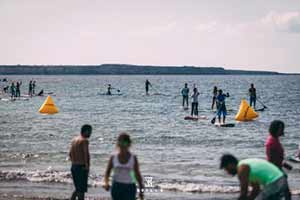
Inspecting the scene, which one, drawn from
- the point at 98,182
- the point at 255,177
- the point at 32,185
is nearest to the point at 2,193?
the point at 32,185

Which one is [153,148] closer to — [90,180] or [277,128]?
[90,180]

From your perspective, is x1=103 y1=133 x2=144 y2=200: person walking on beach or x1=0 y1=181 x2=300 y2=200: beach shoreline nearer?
x1=103 y1=133 x2=144 y2=200: person walking on beach

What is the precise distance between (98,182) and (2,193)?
2.48m

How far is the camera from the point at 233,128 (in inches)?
1181

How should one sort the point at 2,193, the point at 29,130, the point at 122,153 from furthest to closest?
the point at 29,130
the point at 2,193
the point at 122,153

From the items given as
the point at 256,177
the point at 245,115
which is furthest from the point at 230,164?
the point at 245,115

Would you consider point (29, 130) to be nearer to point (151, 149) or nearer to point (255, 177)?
point (151, 149)

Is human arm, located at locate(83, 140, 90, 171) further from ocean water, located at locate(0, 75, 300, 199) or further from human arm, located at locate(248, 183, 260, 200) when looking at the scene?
ocean water, located at locate(0, 75, 300, 199)

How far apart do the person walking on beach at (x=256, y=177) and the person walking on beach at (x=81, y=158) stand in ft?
10.6

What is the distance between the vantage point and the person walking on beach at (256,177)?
7.47 m

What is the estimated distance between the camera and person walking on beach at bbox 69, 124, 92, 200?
401 inches

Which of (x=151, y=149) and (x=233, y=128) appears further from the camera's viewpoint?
(x=233, y=128)

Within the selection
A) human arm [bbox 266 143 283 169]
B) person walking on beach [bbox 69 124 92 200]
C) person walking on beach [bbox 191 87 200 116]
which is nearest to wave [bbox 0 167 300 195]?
person walking on beach [bbox 69 124 92 200]

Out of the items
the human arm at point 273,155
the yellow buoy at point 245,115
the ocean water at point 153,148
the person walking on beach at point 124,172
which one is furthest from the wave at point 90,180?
the yellow buoy at point 245,115
